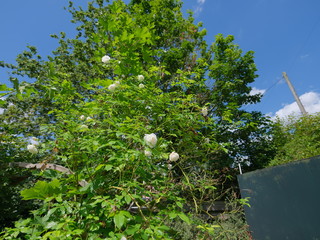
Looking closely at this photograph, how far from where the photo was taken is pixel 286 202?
2.60 metres

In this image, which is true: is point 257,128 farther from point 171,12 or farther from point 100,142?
point 100,142

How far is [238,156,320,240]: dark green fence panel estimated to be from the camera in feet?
7.63

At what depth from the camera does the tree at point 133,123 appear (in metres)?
1.15

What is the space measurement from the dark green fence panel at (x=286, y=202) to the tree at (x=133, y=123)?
0.83m

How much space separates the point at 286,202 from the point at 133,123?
2.60 m

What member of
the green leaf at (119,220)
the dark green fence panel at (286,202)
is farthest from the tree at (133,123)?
the dark green fence panel at (286,202)

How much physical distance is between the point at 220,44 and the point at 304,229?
591 centimetres

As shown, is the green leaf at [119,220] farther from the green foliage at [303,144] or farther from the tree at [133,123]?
the green foliage at [303,144]

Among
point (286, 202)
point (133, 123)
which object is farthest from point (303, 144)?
point (133, 123)

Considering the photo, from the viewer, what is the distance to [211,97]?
5711 millimetres

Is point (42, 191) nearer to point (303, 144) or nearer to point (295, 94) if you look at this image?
point (303, 144)

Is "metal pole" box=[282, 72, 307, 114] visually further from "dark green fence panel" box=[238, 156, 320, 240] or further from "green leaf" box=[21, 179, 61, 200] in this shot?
"green leaf" box=[21, 179, 61, 200]

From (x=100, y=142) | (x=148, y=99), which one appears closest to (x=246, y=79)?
(x=148, y=99)

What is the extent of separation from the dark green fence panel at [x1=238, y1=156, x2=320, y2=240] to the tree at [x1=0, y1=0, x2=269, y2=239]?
2.74 ft
